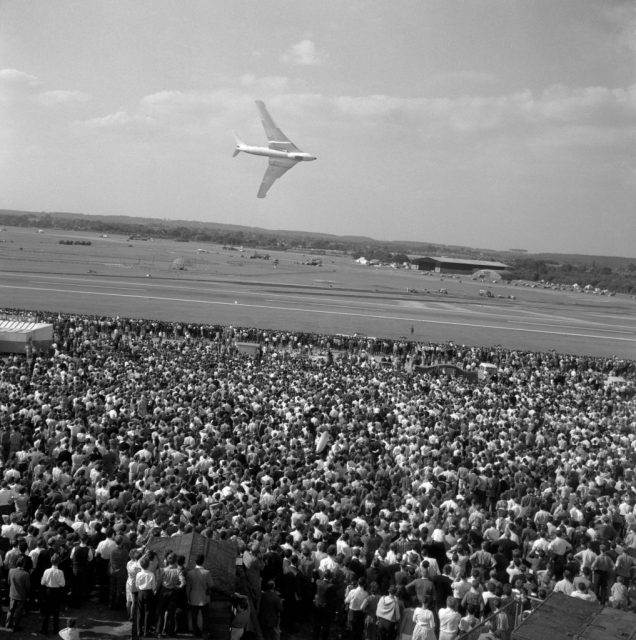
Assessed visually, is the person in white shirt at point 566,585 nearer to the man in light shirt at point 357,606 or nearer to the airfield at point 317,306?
the man in light shirt at point 357,606

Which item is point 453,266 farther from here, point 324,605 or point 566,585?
point 324,605

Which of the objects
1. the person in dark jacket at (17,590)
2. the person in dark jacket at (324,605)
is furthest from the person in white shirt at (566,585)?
the person in dark jacket at (17,590)

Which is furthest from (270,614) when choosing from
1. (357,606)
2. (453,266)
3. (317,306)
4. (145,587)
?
(453,266)

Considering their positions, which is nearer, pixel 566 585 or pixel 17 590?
pixel 17 590

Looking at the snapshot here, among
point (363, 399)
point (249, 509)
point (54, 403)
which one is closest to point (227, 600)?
point (249, 509)

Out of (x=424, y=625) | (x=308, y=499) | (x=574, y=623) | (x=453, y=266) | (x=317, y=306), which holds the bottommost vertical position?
(x=308, y=499)

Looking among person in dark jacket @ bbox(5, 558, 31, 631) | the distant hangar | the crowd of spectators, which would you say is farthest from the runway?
the distant hangar

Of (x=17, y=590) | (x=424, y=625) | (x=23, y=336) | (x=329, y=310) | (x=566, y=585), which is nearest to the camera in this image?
(x=424, y=625)
